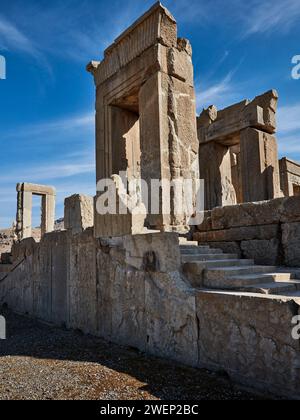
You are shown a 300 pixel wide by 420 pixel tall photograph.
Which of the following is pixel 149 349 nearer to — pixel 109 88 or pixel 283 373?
pixel 283 373

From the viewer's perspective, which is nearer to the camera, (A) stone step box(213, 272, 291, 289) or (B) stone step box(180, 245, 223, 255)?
(A) stone step box(213, 272, 291, 289)

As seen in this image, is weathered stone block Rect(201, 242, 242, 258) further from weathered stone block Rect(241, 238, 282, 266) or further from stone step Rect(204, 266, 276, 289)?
stone step Rect(204, 266, 276, 289)

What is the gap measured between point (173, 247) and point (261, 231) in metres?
1.50

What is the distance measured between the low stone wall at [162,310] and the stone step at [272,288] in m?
0.24

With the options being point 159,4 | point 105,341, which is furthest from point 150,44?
point 105,341

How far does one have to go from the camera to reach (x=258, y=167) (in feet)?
30.3

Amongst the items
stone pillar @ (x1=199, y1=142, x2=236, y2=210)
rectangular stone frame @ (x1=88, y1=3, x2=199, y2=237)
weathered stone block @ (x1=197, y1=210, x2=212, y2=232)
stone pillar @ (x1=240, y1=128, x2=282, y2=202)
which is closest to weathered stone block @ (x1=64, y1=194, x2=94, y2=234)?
rectangular stone frame @ (x1=88, y1=3, x2=199, y2=237)

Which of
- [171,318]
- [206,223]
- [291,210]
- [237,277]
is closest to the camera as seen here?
[237,277]

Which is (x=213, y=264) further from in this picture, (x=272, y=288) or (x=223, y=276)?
(x=272, y=288)

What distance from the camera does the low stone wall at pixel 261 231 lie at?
4.56 metres

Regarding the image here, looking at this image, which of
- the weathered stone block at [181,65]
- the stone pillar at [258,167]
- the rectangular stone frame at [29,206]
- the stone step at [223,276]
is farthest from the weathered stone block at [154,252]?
the rectangular stone frame at [29,206]

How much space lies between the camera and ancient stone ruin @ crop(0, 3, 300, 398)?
322 centimetres

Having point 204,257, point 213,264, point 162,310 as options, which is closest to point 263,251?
point 204,257

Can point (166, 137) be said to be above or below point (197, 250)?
above
